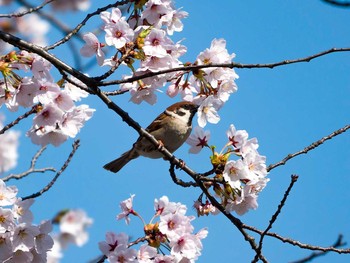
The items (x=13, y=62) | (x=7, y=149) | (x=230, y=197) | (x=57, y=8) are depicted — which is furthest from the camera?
(x=7, y=149)

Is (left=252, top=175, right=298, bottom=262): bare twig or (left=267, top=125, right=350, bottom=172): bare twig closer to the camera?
(left=252, top=175, right=298, bottom=262): bare twig

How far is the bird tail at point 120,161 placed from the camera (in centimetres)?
649

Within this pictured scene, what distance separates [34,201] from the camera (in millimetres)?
4398

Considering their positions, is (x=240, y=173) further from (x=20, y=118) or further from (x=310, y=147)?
(x=20, y=118)

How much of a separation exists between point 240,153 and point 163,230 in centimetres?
77

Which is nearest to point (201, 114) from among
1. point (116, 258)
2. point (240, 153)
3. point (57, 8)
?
point (240, 153)

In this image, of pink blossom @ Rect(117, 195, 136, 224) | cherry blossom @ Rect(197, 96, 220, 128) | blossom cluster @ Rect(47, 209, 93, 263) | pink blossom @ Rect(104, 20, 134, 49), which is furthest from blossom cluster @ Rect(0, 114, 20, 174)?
pink blossom @ Rect(104, 20, 134, 49)

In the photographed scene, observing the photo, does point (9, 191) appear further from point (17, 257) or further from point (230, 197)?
point (230, 197)

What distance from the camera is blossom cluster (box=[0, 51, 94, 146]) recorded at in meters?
4.09

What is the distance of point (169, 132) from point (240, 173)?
223 cm

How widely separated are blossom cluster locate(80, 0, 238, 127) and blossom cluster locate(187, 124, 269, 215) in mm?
321

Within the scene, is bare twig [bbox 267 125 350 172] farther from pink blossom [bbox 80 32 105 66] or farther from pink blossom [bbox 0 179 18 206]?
pink blossom [bbox 0 179 18 206]

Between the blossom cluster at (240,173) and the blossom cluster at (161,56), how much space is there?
32 cm

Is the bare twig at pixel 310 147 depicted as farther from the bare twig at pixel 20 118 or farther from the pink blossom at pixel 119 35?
the bare twig at pixel 20 118
